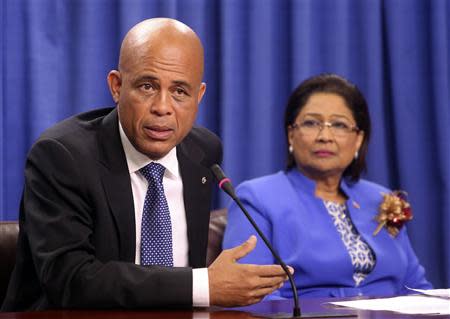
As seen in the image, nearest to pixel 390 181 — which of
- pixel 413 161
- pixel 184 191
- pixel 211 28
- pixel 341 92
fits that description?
pixel 413 161

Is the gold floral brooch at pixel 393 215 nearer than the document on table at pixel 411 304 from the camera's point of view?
No

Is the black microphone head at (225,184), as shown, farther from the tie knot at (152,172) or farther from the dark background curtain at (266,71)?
the dark background curtain at (266,71)

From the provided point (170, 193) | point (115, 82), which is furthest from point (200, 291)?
point (115, 82)

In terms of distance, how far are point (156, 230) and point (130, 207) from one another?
91mm

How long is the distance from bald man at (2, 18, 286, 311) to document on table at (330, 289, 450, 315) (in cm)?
23

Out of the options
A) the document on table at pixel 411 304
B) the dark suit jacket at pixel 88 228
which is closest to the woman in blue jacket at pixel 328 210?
the dark suit jacket at pixel 88 228

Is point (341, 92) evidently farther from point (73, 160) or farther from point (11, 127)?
point (73, 160)

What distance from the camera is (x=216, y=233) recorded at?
10.3 ft

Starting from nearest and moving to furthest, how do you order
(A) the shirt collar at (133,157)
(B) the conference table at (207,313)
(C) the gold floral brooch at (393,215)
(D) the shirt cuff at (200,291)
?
(B) the conference table at (207,313), (D) the shirt cuff at (200,291), (A) the shirt collar at (133,157), (C) the gold floral brooch at (393,215)

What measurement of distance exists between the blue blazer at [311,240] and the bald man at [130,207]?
2.49 feet

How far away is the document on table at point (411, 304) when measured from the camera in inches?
73.2

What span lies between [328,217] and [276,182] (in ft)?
0.78

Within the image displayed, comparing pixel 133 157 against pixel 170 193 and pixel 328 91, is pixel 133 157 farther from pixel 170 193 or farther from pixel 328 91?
pixel 328 91

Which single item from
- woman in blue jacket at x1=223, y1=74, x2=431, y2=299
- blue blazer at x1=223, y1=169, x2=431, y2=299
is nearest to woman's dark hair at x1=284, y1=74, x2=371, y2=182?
woman in blue jacket at x1=223, y1=74, x2=431, y2=299
